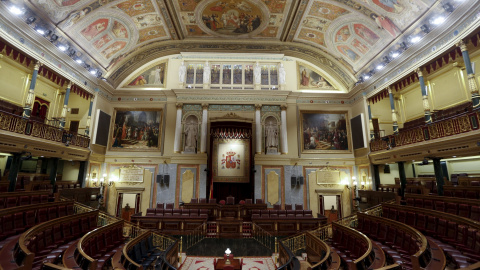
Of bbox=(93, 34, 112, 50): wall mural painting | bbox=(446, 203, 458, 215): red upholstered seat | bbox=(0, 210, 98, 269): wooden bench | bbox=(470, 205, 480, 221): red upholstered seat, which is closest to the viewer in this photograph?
bbox=(0, 210, 98, 269): wooden bench

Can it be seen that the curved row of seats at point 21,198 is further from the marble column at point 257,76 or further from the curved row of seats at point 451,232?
the marble column at point 257,76

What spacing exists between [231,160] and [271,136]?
3.37 meters

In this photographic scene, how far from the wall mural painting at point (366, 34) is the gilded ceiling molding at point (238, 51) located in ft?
10.6

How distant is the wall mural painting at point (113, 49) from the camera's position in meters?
16.0

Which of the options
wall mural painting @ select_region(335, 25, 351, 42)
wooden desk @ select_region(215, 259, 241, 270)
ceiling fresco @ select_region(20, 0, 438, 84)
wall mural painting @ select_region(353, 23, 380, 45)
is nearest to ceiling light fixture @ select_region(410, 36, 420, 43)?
ceiling fresco @ select_region(20, 0, 438, 84)

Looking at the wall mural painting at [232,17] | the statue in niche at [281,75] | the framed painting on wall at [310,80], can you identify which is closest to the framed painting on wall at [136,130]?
the wall mural painting at [232,17]

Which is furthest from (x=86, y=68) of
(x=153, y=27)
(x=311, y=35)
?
(x=311, y=35)

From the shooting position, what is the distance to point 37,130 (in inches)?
441

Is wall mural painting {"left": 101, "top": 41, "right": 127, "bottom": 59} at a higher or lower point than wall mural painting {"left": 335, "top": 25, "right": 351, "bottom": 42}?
lower

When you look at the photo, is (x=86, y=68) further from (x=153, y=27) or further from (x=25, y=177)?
(x=25, y=177)

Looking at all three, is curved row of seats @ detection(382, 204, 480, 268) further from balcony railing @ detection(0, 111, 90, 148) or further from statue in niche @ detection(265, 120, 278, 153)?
balcony railing @ detection(0, 111, 90, 148)

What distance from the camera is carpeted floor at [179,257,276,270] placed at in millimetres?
7918

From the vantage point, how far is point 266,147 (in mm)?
17266

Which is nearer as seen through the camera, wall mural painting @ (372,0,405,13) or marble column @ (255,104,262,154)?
wall mural painting @ (372,0,405,13)
